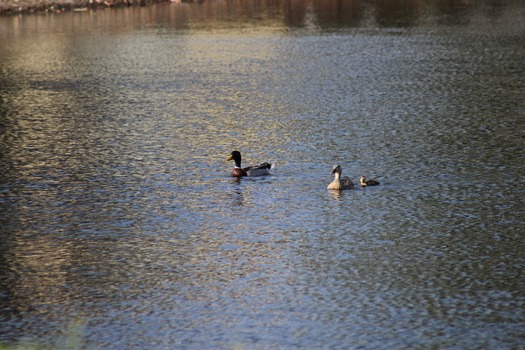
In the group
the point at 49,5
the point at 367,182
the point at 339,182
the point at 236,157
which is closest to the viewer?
A: the point at 339,182

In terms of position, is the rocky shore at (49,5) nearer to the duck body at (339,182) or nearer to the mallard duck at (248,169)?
the mallard duck at (248,169)

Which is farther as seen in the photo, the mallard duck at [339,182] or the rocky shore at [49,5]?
the rocky shore at [49,5]

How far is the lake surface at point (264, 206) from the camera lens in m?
13.9

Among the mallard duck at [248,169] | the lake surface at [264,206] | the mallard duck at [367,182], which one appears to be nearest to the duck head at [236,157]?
the mallard duck at [248,169]

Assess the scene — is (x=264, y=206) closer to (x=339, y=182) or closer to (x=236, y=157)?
(x=339, y=182)

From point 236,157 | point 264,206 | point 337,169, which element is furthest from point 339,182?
point 236,157

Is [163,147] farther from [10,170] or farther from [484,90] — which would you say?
[484,90]

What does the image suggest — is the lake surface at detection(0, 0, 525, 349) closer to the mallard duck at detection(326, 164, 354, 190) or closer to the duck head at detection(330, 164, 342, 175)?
the mallard duck at detection(326, 164, 354, 190)

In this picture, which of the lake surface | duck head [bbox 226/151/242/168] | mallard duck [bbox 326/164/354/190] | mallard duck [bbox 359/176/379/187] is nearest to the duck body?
mallard duck [bbox 326/164/354/190]

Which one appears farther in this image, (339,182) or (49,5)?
(49,5)

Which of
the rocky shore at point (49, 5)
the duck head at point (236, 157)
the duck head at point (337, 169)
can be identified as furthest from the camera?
the rocky shore at point (49, 5)

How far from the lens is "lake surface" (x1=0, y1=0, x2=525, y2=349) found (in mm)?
13891

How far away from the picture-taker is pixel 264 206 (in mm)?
20109

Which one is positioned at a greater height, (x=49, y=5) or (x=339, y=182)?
(x=49, y=5)
